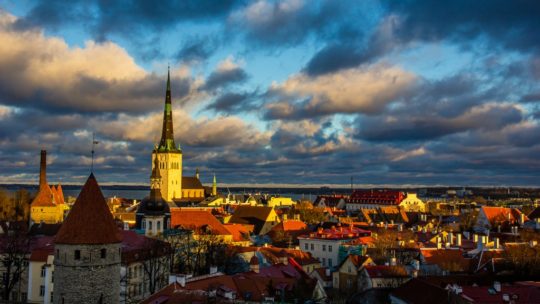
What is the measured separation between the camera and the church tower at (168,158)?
134000mm

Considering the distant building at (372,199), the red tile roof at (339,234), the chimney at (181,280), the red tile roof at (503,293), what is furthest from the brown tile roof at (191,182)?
the red tile roof at (503,293)

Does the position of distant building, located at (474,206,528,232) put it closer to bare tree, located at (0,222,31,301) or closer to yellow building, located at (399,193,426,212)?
bare tree, located at (0,222,31,301)

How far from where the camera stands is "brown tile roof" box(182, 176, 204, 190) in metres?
143

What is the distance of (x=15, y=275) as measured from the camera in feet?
147

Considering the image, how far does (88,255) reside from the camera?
31594 mm

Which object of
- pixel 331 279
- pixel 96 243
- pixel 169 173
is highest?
pixel 169 173

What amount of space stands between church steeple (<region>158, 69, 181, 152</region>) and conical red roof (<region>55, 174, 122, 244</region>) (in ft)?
A: 333

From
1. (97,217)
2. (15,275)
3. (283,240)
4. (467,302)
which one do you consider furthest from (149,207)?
(467,302)

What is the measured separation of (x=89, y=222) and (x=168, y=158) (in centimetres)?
10285

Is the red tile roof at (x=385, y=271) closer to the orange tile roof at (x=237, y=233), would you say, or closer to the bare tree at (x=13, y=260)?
the bare tree at (x=13, y=260)

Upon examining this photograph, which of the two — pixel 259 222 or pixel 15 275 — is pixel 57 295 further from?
pixel 259 222

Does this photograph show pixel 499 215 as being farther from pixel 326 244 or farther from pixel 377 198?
pixel 377 198

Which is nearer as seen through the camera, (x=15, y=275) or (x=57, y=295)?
(x=57, y=295)

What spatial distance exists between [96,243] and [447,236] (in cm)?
4176
